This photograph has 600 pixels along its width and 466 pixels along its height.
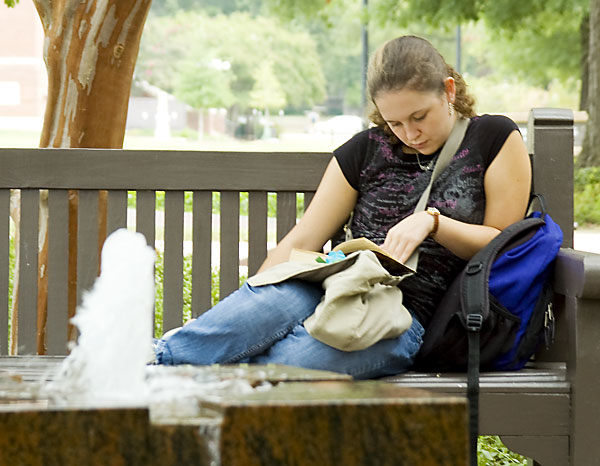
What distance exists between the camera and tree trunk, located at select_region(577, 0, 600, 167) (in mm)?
14867

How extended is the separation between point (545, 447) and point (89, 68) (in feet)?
8.05

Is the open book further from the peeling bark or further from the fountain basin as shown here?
the peeling bark

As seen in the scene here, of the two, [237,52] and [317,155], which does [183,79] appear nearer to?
[237,52]

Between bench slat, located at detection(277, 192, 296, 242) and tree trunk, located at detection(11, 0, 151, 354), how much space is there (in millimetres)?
1060

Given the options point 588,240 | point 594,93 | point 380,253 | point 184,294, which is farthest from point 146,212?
point 594,93

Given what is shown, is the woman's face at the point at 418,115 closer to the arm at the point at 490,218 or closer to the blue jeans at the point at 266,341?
the arm at the point at 490,218

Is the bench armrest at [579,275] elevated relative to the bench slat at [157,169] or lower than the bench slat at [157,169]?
lower

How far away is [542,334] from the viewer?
2723 mm

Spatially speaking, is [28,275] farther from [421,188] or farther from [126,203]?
[421,188]

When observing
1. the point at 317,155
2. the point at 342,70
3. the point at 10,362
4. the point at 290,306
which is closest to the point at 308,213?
the point at 317,155

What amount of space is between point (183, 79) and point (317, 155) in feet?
151

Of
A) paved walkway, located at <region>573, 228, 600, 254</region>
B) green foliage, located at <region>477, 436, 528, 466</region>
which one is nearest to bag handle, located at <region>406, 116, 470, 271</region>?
green foliage, located at <region>477, 436, 528, 466</region>

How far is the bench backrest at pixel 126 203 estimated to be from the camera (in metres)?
3.24

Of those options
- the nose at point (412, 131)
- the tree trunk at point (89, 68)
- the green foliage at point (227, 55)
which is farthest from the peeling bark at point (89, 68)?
the green foliage at point (227, 55)
